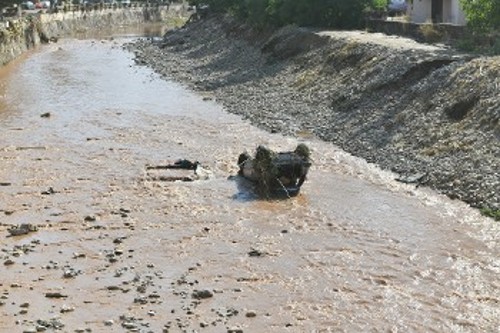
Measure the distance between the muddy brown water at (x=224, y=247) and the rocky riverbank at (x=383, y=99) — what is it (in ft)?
3.63

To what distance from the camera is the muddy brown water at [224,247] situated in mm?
13375

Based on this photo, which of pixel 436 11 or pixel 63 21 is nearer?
pixel 436 11

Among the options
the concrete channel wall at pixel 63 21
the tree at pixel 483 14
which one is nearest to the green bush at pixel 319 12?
the tree at pixel 483 14

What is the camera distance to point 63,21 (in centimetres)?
9019

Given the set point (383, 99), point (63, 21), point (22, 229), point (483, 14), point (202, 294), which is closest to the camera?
point (202, 294)

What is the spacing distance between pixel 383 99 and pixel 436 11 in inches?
995

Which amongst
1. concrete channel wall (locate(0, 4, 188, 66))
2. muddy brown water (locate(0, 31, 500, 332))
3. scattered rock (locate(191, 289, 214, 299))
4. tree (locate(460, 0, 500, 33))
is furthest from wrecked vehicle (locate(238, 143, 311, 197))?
concrete channel wall (locate(0, 4, 188, 66))

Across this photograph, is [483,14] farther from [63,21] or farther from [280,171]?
[63,21]

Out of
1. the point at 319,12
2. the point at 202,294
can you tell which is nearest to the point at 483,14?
the point at 319,12

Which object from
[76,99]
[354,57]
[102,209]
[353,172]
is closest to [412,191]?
[353,172]

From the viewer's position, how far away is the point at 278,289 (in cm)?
1458

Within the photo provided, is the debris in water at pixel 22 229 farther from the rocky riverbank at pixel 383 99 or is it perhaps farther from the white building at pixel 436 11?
the white building at pixel 436 11

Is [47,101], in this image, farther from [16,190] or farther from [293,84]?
[16,190]

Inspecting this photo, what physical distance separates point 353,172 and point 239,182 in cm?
368
